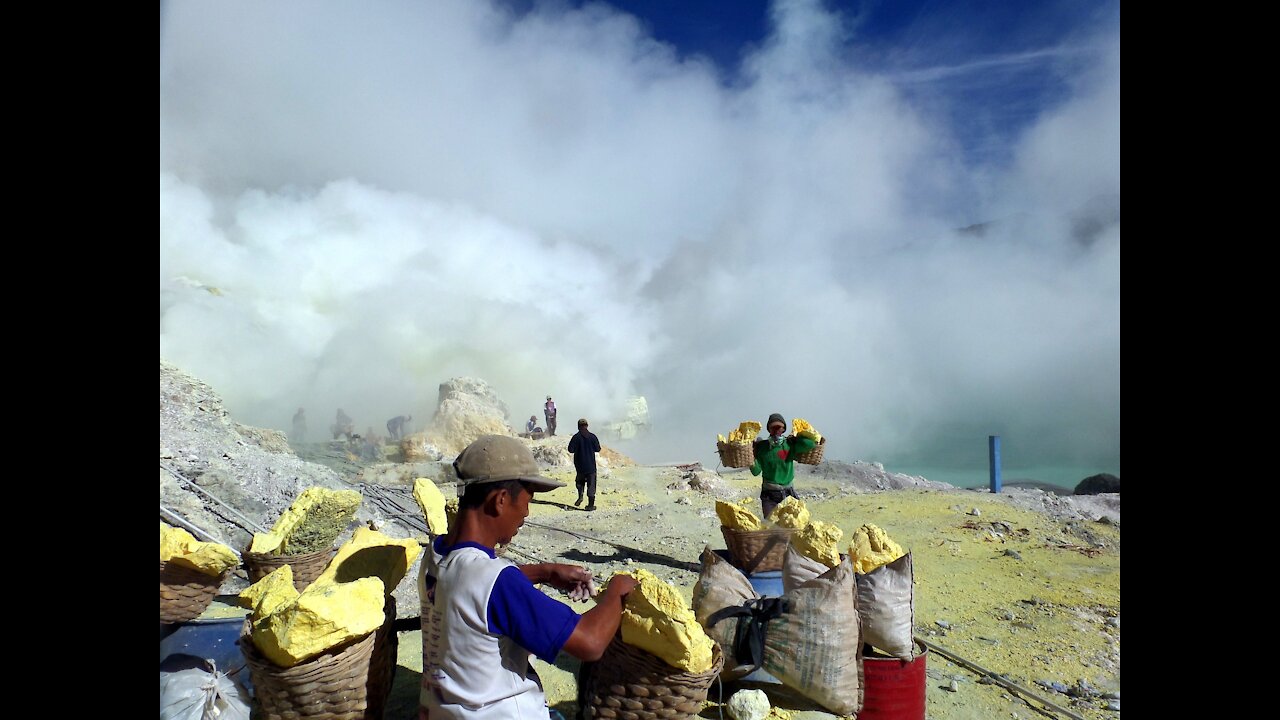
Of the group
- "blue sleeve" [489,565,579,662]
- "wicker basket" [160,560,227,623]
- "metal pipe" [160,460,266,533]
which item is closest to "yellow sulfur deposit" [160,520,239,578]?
"wicker basket" [160,560,227,623]

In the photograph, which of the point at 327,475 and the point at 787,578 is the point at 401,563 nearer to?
the point at 787,578

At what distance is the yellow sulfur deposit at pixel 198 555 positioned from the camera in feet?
9.58

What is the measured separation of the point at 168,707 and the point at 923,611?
15.4ft

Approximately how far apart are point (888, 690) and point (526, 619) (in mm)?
2099

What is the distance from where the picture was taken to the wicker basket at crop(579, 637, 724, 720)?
8.00 feet

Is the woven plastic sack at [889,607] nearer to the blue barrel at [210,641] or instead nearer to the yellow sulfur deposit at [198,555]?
the blue barrel at [210,641]

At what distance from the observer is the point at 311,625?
2.23 m

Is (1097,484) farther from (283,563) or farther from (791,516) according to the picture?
(283,563)

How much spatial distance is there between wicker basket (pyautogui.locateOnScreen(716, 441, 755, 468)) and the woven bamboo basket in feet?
14.6

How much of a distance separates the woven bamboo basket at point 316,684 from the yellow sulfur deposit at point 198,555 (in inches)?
29.0

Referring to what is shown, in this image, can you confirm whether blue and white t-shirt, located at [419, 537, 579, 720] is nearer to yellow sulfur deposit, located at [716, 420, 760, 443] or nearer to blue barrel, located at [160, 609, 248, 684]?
blue barrel, located at [160, 609, 248, 684]
